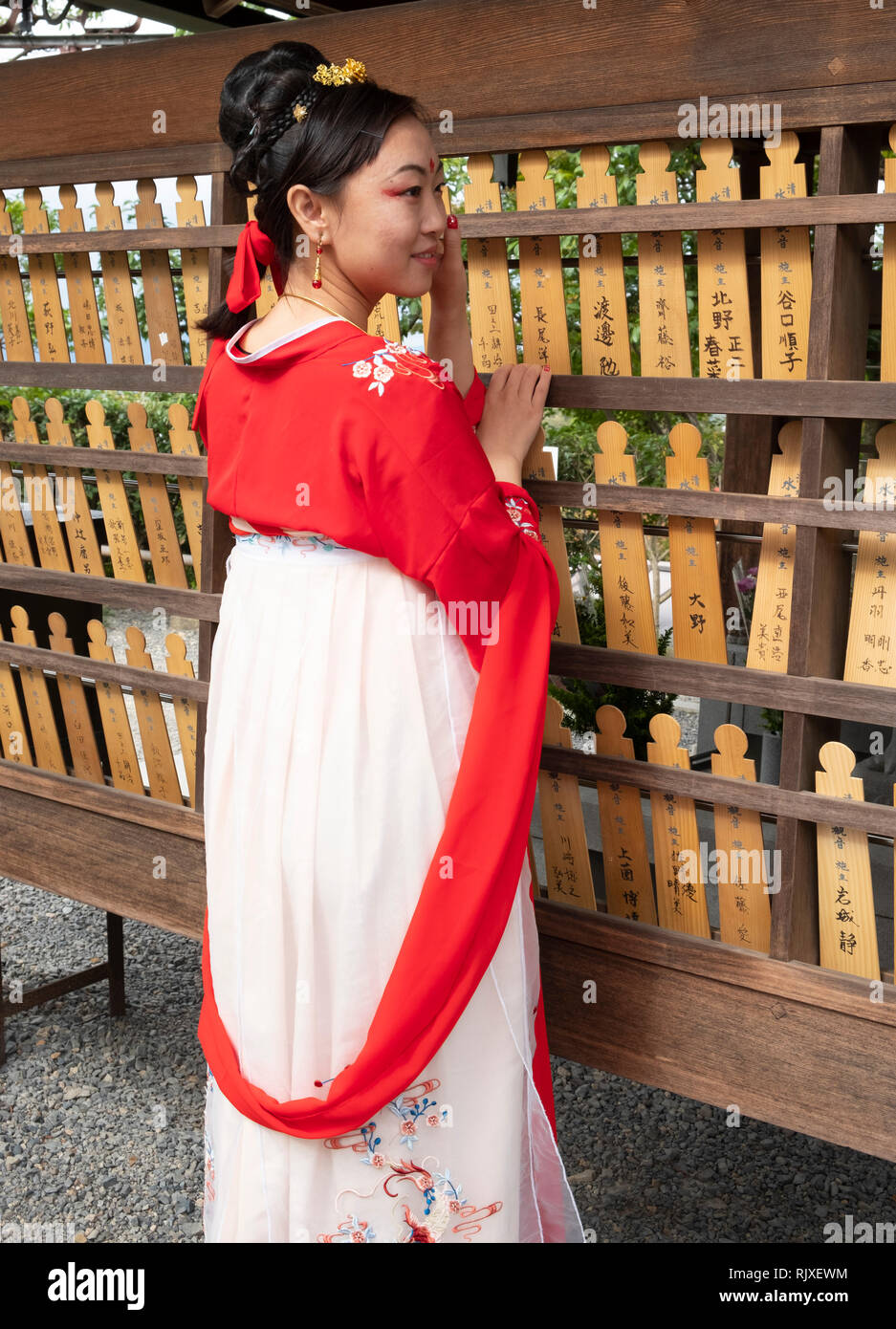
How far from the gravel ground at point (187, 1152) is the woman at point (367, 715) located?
100cm

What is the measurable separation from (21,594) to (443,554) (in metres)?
1.99

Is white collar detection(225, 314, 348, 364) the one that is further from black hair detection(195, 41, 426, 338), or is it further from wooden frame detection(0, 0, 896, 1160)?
wooden frame detection(0, 0, 896, 1160)

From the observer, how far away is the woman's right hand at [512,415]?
1812 millimetres

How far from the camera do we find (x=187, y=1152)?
2.99m

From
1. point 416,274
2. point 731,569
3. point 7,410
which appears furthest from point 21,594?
point 7,410

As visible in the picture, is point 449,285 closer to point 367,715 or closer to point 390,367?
point 390,367

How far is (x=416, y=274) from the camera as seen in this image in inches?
65.6

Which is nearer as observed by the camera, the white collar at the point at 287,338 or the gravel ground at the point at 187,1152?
the white collar at the point at 287,338

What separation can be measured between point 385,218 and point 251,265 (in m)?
0.28

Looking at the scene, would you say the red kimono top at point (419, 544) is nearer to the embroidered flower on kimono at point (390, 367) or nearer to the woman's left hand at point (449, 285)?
the embroidered flower on kimono at point (390, 367)

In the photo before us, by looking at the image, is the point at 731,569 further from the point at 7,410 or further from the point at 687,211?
the point at 7,410

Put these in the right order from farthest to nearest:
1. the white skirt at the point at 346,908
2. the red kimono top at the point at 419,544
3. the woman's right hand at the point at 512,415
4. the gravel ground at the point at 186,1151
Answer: the gravel ground at the point at 186,1151, the woman's right hand at the point at 512,415, the white skirt at the point at 346,908, the red kimono top at the point at 419,544

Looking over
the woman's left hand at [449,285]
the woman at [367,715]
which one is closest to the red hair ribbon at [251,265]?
the woman at [367,715]
